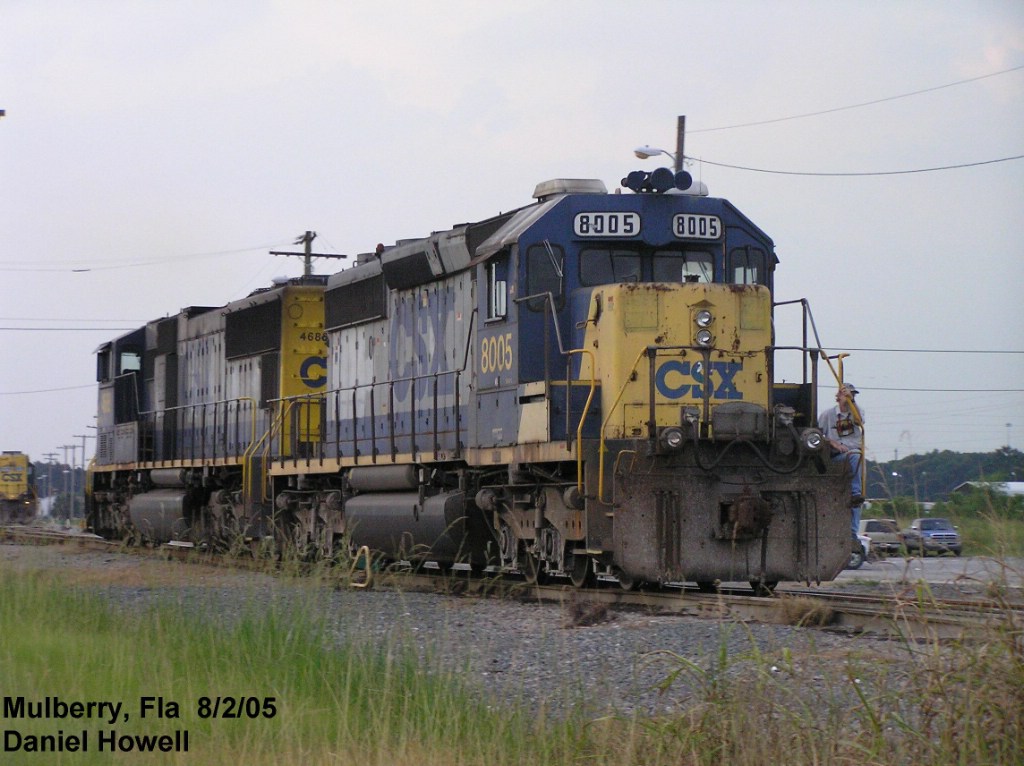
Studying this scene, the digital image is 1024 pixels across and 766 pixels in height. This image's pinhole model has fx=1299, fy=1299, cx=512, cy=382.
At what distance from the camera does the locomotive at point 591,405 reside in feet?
32.4

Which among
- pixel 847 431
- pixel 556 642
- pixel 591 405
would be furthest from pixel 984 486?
pixel 847 431

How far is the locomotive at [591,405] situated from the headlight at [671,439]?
0.01 m

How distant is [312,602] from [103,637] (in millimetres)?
1278

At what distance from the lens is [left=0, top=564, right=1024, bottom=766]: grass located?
4.28 metres

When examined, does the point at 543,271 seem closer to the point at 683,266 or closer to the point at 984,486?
the point at 683,266

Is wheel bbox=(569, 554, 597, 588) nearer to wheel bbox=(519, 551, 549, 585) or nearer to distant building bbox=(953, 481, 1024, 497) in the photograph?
wheel bbox=(519, 551, 549, 585)

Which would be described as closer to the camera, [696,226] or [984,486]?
[984,486]

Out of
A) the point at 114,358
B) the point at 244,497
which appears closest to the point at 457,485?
the point at 244,497

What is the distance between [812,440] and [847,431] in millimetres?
695

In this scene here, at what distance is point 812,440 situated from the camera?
399 inches

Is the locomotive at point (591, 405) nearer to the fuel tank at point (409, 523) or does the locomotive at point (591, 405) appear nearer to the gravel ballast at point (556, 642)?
the fuel tank at point (409, 523)

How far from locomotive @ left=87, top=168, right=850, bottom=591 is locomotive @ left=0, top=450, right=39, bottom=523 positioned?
3405 cm

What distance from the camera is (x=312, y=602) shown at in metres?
6.50

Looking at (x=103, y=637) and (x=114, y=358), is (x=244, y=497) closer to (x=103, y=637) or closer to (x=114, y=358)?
(x=114, y=358)
